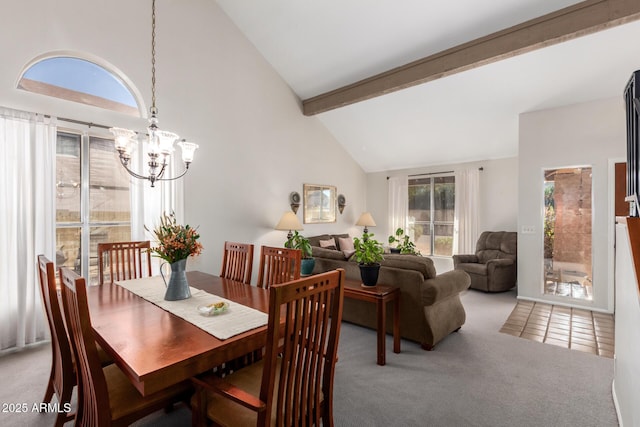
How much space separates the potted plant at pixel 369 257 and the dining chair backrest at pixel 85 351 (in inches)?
81.5

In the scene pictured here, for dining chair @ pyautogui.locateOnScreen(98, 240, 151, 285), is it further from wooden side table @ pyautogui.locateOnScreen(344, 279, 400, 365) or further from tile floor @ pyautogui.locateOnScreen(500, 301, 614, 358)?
tile floor @ pyautogui.locateOnScreen(500, 301, 614, 358)

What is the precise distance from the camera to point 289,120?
5.62 m

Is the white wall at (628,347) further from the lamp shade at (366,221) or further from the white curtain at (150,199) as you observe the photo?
the lamp shade at (366,221)

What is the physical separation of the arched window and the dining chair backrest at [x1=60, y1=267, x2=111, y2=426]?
2.85m

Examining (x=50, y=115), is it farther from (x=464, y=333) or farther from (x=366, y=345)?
(x=464, y=333)

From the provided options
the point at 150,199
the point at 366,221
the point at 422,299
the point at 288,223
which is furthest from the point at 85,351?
the point at 366,221

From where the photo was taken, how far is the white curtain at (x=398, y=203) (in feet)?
22.8

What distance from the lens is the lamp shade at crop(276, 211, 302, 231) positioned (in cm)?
514

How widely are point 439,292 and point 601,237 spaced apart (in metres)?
2.83

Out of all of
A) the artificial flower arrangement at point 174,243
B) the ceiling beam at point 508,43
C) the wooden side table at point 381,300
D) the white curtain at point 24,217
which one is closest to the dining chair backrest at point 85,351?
the artificial flower arrangement at point 174,243

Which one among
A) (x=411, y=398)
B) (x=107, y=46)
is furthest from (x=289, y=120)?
(x=411, y=398)

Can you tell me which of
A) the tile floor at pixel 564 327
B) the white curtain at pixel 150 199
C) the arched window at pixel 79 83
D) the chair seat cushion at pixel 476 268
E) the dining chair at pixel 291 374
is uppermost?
the arched window at pixel 79 83

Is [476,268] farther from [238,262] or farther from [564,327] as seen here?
[238,262]

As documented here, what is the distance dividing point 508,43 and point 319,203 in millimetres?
3979
